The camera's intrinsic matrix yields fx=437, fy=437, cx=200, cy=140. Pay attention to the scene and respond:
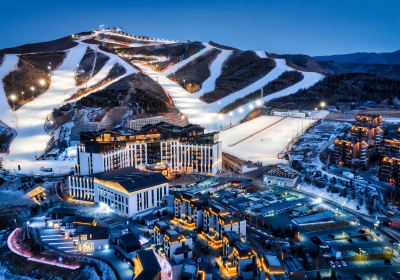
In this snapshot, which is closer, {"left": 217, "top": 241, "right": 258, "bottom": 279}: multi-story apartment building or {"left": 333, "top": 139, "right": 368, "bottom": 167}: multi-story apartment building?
{"left": 217, "top": 241, "right": 258, "bottom": 279}: multi-story apartment building

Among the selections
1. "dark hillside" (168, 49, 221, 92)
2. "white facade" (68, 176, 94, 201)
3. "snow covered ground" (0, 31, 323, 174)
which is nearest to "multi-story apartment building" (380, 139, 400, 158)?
"snow covered ground" (0, 31, 323, 174)

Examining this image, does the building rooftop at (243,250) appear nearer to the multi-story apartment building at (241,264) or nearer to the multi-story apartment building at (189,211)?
the multi-story apartment building at (241,264)

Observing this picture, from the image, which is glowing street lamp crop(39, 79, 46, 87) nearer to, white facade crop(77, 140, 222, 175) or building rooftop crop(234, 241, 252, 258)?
white facade crop(77, 140, 222, 175)

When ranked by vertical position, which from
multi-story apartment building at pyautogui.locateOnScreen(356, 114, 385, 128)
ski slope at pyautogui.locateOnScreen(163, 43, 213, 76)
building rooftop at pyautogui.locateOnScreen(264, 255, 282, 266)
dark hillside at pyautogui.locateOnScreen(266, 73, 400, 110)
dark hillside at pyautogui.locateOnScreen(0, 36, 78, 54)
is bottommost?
building rooftop at pyautogui.locateOnScreen(264, 255, 282, 266)

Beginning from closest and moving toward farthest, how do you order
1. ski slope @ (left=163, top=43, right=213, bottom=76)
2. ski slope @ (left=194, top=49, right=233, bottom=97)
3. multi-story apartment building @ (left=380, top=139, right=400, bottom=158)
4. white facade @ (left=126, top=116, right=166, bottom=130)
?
multi-story apartment building @ (left=380, top=139, right=400, bottom=158)
white facade @ (left=126, top=116, right=166, bottom=130)
ski slope @ (left=194, top=49, right=233, bottom=97)
ski slope @ (left=163, top=43, right=213, bottom=76)

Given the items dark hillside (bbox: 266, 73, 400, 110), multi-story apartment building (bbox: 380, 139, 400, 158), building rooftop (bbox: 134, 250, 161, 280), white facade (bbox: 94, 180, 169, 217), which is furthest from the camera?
dark hillside (bbox: 266, 73, 400, 110)

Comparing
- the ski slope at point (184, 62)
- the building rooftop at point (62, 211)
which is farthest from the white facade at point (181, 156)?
the ski slope at point (184, 62)

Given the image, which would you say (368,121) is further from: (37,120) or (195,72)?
(195,72)
